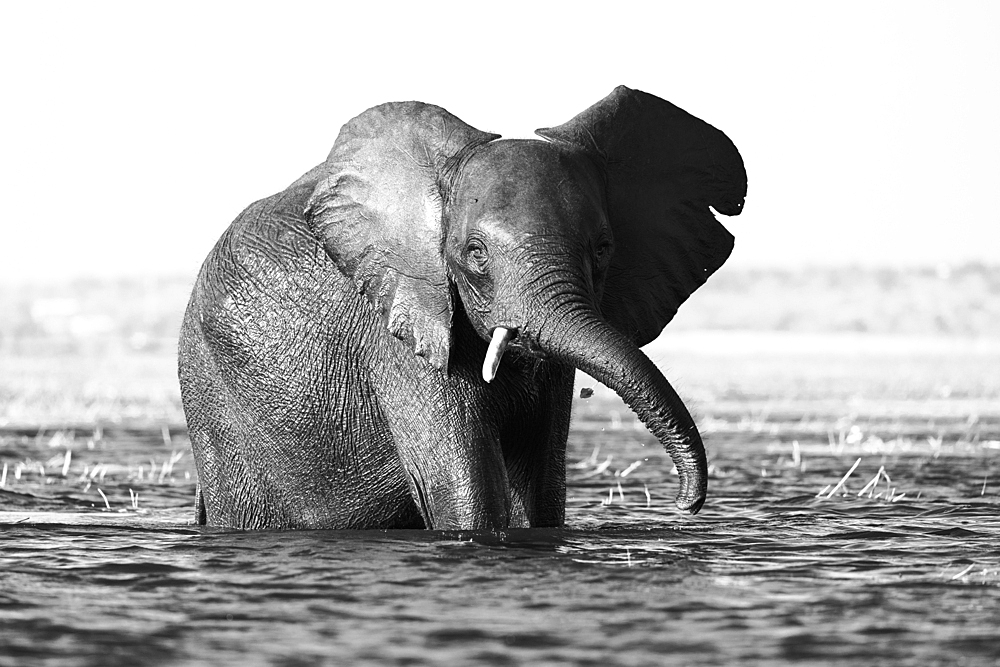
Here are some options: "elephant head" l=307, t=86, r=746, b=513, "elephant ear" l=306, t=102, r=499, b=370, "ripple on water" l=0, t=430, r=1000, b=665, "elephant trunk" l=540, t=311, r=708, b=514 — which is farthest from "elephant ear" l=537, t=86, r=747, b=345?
"ripple on water" l=0, t=430, r=1000, b=665

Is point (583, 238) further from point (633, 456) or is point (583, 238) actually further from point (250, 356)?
point (633, 456)

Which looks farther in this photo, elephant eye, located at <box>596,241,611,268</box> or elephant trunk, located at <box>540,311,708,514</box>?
elephant eye, located at <box>596,241,611,268</box>

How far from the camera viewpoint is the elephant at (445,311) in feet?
25.8

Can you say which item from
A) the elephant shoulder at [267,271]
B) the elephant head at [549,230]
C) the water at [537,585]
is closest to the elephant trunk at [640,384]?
the elephant head at [549,230]

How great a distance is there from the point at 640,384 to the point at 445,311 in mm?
1178

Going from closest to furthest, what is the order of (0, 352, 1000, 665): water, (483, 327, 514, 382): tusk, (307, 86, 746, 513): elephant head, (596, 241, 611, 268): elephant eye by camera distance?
(0, 352, 1000, 665): water → (307, 86, 746, 513): elephant head → (483, 327, 514, 382): tusk → (596, 241, 611, 268): elephant eye

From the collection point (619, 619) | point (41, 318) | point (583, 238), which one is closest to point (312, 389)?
point (583, 238)

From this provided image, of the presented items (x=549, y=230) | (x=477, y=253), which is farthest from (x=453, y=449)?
(x=549, y=230)

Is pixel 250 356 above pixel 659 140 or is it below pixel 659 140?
below

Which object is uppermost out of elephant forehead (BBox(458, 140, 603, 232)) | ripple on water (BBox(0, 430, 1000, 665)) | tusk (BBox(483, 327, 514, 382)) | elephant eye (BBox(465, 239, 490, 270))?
elephant forehead (BBox(458, 140, 603, 232))

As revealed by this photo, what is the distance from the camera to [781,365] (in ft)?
138

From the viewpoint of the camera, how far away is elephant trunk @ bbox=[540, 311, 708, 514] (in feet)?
24.6

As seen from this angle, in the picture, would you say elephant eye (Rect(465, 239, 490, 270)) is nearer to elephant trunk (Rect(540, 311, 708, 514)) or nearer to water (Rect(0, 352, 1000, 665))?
elephant trunk (Rect(540, 311, 708, 514))

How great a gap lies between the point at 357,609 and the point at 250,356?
2.66m
